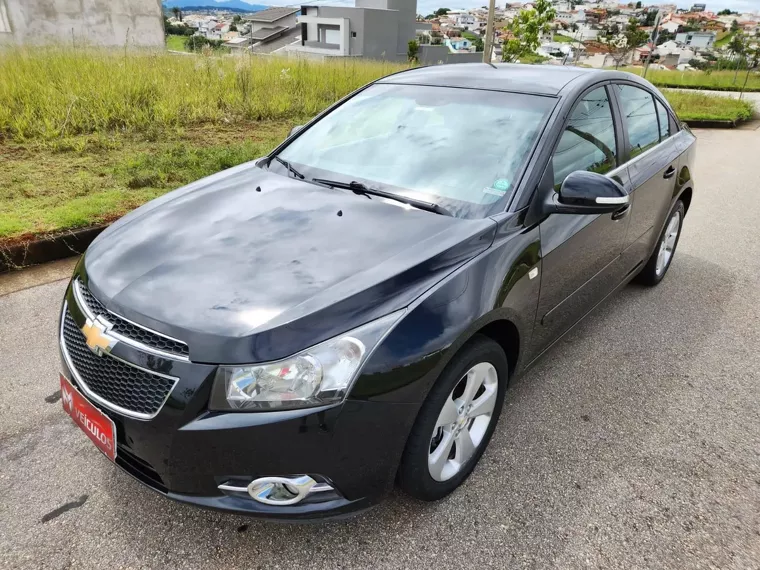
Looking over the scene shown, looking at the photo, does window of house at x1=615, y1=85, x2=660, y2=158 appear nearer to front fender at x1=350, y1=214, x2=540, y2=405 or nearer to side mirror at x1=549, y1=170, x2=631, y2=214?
side mirror at x1=549, y1=170, x2=631, y2=214

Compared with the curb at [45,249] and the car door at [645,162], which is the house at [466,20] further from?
the curb at [45,249]

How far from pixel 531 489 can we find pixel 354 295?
121 cm

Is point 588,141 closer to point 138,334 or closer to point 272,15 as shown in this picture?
point 138,334

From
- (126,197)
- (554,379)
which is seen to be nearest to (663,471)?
(554,379)

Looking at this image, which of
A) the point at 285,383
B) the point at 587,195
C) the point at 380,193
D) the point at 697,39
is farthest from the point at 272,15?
the point at 697,39

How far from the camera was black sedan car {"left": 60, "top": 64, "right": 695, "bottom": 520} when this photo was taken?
5.47 ft

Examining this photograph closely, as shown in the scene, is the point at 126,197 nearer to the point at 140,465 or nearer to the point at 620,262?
the point at 140,465

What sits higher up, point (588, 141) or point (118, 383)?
point (588, 141)

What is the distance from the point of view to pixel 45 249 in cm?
416

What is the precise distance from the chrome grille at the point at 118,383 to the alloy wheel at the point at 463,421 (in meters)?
0.95

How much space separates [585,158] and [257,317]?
1.95 meters

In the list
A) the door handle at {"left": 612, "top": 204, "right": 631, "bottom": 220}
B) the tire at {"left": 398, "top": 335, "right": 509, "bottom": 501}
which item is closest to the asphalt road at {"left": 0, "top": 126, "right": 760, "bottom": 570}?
the tire at {"left": 398, "top": 335, "right": 509, "bottom": 501}

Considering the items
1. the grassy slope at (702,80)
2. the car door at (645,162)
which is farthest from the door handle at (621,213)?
the grassy slope at (702,80)

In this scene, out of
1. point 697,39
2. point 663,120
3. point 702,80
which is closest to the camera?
point 663,120
